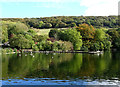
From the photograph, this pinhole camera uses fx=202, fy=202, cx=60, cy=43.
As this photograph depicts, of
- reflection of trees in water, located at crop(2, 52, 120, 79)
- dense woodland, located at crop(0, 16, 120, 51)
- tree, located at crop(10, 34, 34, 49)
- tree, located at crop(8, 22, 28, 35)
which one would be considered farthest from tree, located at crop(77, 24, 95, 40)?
reflection of trees in water, located at crop(2, 52, 120, 79)

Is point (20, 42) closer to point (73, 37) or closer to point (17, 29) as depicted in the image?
point (17, 29)

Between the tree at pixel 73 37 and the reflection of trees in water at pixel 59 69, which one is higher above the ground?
the tree at pixel 73 37

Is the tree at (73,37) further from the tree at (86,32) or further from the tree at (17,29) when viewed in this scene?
the tree at (17,29)

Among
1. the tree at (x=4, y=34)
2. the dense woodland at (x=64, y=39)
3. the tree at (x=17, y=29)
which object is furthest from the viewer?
the tree at (x=17, y=29)

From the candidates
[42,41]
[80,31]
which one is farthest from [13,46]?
[80,31]

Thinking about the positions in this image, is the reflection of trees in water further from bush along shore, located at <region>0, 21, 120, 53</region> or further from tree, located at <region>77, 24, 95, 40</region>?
tree, located at <region>77, 24, 95, 40</region>

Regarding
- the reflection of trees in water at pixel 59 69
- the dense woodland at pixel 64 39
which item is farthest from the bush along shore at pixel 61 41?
the reflection of trees in water at pixel 59 69

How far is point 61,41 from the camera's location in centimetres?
5238

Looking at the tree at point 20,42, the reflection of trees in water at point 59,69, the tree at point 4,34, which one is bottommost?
the reflection of trees in water at point 59,69

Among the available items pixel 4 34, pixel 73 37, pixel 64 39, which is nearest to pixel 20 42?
pixel 4 34

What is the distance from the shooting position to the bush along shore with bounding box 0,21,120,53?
5044cm

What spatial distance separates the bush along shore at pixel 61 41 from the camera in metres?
50.4

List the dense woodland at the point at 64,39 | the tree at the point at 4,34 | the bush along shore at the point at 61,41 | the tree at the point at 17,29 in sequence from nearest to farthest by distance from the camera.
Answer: the bush along shore at the point at 61,41
the dense woodland at the point at 64,39
the tree at the point at 4,34
the tree at the point at 17,29

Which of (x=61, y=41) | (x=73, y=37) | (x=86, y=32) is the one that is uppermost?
(x=86, y=32)
